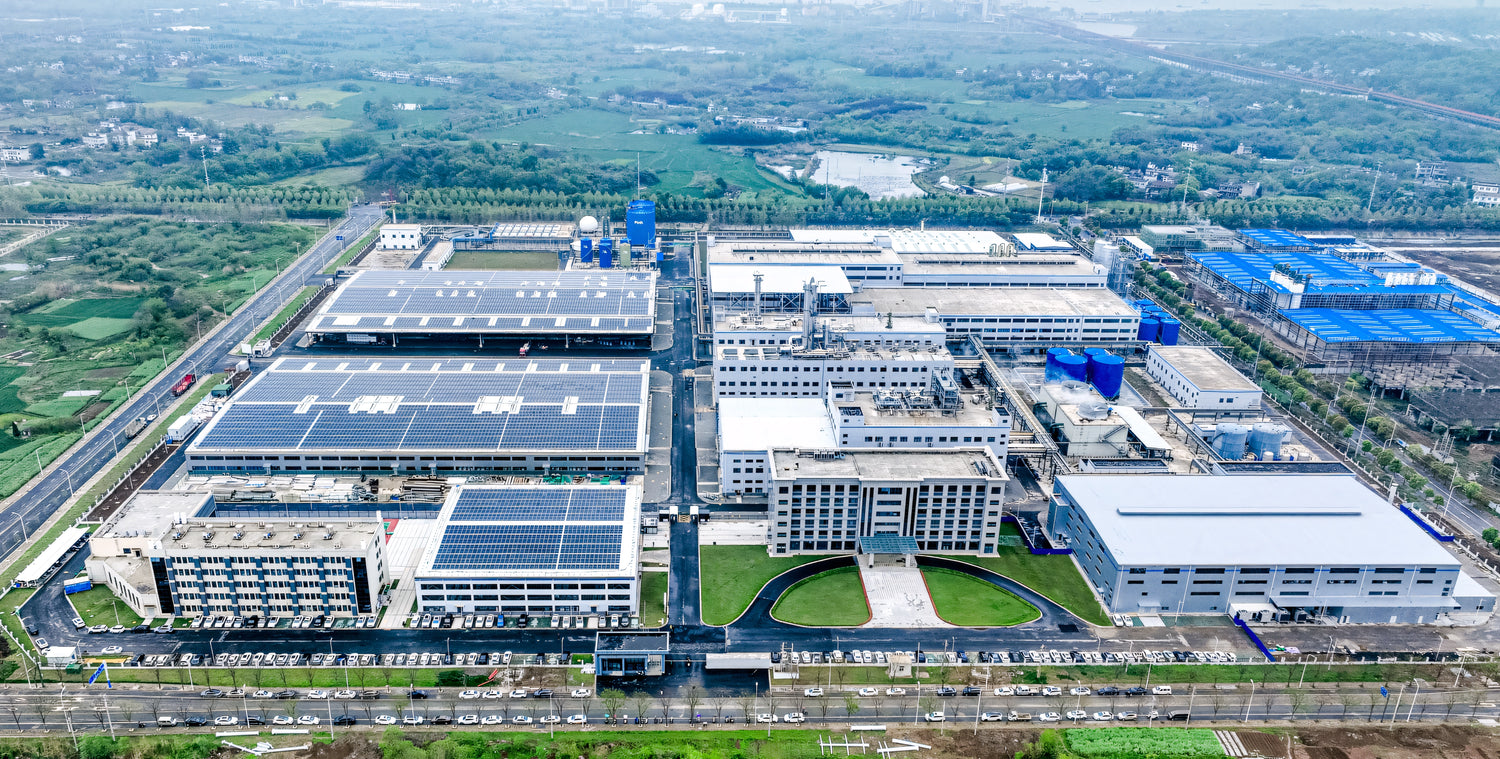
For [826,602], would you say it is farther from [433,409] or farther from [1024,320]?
[1024,320]

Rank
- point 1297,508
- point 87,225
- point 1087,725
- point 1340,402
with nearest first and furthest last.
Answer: point 1087,725, point 1297,508, point 1340,402, point 87,225

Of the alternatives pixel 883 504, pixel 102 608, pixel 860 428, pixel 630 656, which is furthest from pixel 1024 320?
pixel 102 608

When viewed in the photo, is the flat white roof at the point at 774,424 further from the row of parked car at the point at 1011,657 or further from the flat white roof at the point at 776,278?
the flat white roof at the point at 776,278

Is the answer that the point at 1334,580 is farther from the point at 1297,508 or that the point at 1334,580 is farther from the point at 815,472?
the point at 815,472

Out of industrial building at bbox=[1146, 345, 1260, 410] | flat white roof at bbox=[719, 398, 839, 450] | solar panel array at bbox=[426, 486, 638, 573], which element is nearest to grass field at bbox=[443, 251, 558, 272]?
flat white roof at bbox=[719, 398, 839, 450]

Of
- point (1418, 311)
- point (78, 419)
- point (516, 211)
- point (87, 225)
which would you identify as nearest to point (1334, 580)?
point (1418, 311)

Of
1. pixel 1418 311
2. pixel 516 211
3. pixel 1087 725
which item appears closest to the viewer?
pixel 1087 725

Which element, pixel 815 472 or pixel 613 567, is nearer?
pixel 613 567
